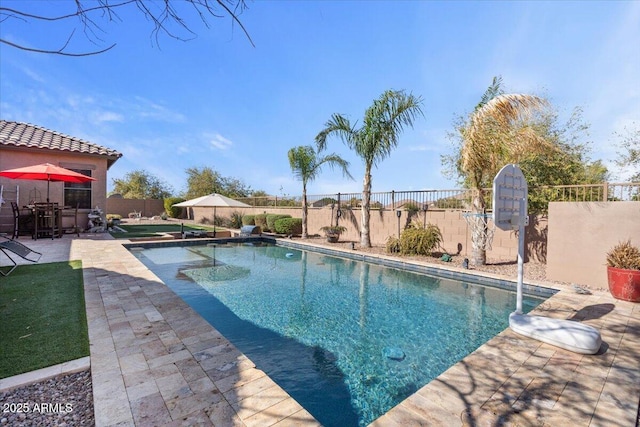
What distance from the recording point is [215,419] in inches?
84.2

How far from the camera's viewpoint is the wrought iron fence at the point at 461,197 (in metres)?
6.65

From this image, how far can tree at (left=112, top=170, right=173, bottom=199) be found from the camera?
37438mm

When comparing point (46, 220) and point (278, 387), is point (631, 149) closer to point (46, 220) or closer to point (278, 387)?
point (278, 387)

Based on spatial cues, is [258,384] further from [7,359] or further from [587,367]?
[587,367]

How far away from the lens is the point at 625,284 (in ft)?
17.0

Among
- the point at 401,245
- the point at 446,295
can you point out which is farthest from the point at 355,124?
the point at 446,295

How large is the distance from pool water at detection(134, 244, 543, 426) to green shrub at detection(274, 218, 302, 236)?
5.99m

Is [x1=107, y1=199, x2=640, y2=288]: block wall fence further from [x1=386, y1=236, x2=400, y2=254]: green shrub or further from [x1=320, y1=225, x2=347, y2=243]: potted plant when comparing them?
[x1=320, y1=225, x2=347, y2=243]: potted plant

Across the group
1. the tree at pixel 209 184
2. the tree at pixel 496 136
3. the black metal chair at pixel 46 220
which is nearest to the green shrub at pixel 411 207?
the tree at pixel 496 136

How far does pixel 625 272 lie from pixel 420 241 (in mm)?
5177

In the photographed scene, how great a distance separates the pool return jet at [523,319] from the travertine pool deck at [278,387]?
0.12 m

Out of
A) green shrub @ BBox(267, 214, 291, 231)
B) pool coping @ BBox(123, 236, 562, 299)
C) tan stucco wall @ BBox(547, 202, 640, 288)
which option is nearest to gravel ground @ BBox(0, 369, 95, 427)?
pool coping @ BBox(123, 236, 562, 299)

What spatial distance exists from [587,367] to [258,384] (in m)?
3.37

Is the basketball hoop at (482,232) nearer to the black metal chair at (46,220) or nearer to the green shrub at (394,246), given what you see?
the green shrub at (394,246)
